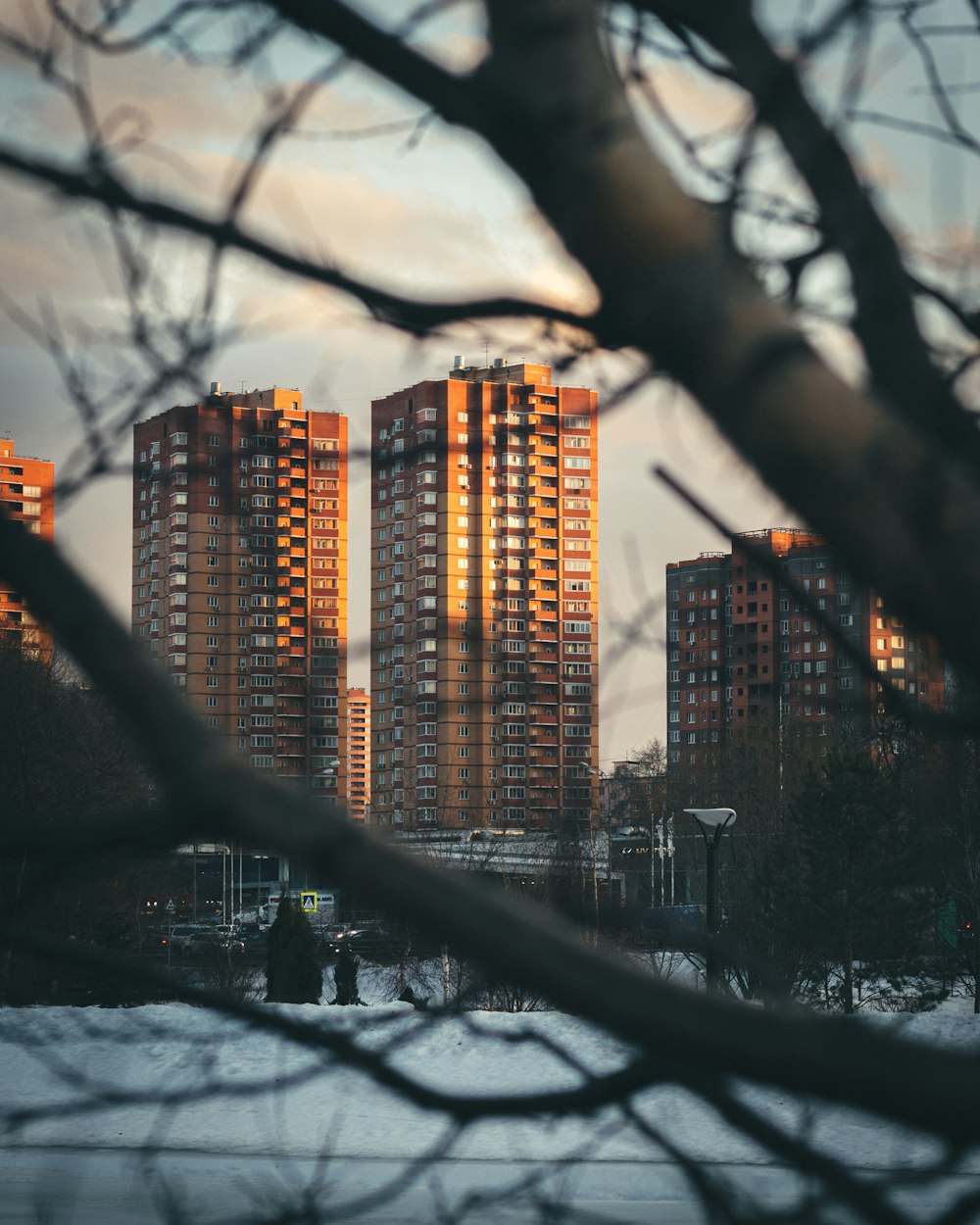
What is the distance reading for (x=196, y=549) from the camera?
2.53 m

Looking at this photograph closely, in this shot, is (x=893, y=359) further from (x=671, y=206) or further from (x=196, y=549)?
(x=196, y=549)

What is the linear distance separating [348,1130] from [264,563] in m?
15.1

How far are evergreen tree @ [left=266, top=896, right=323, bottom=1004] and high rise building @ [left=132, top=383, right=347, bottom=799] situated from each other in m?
19.0

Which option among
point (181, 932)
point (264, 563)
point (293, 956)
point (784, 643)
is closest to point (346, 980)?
point (293, 956)

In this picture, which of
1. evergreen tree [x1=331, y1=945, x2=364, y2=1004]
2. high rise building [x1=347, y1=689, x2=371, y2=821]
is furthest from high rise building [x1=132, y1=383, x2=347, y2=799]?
evergreen tree [x1=331, y1=945, x2=364, y2=1004]

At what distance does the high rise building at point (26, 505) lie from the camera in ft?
3.16

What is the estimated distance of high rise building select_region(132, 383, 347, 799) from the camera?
1658 mm

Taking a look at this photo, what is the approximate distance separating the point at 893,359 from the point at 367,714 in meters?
1.75

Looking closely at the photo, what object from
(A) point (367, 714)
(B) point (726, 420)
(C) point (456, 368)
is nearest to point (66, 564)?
(B) point (726, 420)

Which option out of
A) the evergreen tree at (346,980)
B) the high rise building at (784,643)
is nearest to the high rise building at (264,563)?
the high rise building at (784,643)

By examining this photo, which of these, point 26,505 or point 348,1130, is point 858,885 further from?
point 26,505

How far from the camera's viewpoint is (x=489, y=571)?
2.34 m

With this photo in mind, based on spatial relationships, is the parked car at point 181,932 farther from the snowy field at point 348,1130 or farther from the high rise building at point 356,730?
the high rise building at point 356,730

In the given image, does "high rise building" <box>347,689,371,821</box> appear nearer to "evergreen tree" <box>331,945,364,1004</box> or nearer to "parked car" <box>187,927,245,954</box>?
"parked car" <box>187,927,245,954</box>
